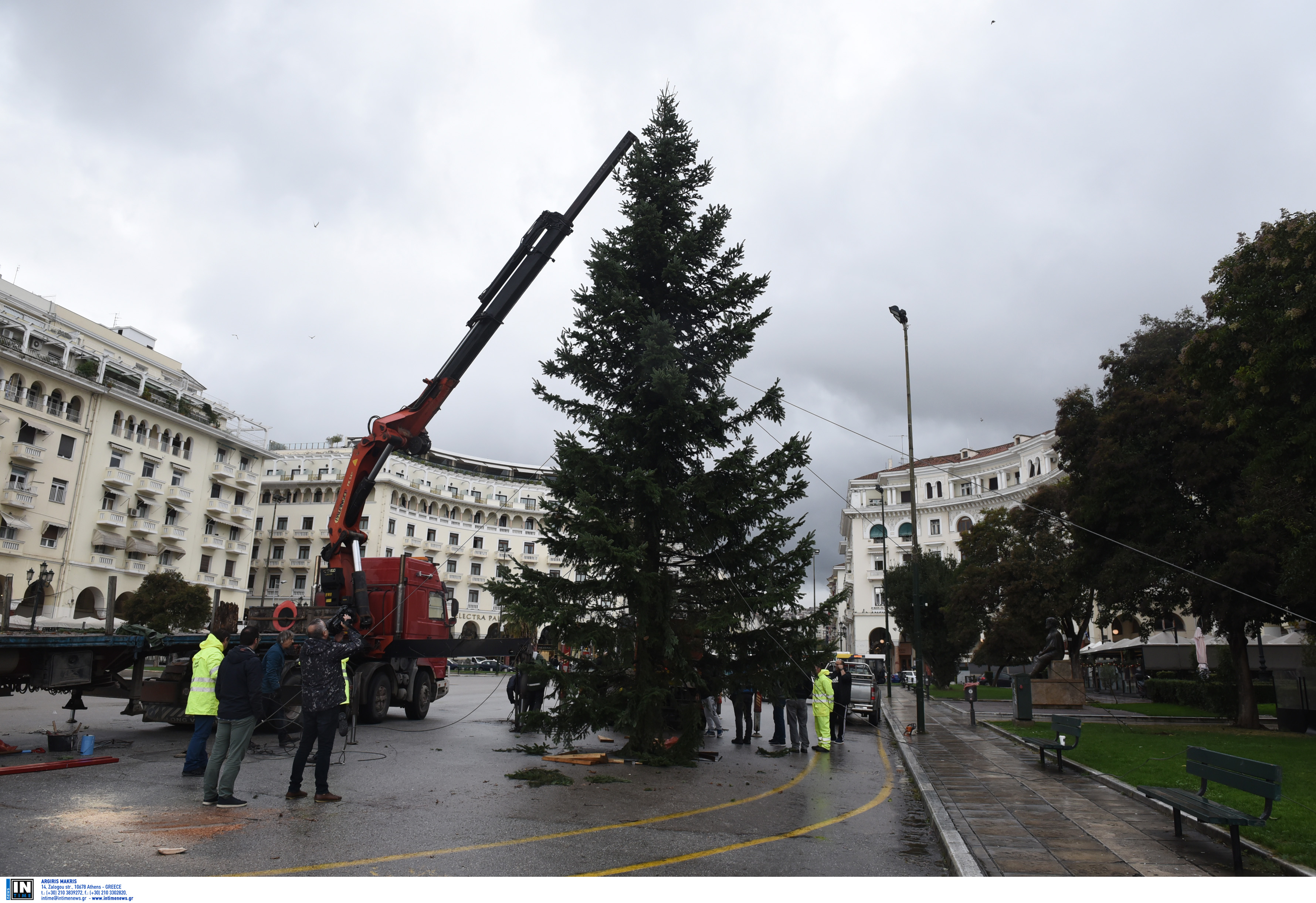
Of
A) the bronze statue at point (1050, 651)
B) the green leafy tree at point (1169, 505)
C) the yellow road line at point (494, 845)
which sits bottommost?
the yellow road line at point (494, 845)

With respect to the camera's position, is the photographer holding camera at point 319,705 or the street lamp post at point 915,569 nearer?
the photographer holding camera at point 319,705

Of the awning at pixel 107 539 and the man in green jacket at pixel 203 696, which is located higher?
the awning at pixel 107 539

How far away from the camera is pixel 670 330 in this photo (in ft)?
45.0

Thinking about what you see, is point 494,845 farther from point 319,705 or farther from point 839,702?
point 839,702

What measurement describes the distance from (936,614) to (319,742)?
48.8 m

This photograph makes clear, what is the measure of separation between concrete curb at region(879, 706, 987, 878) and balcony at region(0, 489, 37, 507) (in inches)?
1861

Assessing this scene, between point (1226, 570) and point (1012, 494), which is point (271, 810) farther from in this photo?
point (1012, 494)

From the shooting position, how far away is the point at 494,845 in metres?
6.90

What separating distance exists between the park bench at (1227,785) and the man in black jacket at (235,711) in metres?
8.84

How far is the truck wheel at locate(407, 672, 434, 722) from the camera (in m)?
18.7

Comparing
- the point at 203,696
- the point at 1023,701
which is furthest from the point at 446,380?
the point at 1023,701

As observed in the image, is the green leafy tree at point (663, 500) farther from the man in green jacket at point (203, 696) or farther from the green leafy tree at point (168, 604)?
the green leafy tree at point (168, 604)

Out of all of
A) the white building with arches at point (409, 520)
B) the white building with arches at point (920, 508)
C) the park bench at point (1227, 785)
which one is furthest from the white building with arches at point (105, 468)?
the white building with arches at point (920, 508)

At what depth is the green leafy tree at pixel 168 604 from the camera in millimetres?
41906
